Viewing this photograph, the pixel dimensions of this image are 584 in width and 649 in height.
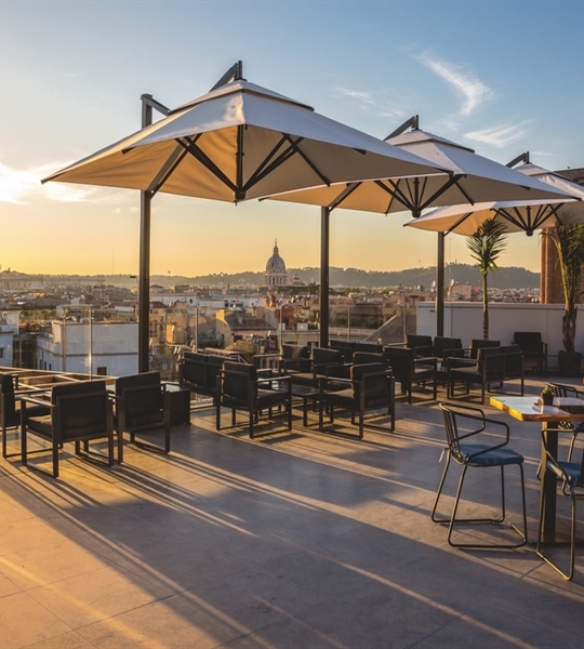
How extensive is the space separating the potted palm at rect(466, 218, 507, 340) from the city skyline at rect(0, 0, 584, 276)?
→ 33cm

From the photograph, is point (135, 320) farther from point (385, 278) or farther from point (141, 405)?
point (385, 278)

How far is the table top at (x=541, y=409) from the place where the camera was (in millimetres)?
3828

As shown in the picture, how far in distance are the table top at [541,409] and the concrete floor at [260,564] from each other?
831 millimetres

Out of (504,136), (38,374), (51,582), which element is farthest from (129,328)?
(504,136)

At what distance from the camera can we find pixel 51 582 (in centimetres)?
338

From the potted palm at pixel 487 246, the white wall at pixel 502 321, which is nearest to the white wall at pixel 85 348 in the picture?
the potted palm at pixel 487 246

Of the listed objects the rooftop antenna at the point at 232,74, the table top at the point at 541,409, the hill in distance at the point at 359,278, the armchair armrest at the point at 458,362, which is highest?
the rooftop antenna at the point at 232,74

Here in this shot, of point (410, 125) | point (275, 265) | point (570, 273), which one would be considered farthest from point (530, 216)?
point (275, 265)

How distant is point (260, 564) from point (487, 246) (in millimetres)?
10202

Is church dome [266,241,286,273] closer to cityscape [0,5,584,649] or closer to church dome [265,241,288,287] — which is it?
church dome [265,241,288,287]

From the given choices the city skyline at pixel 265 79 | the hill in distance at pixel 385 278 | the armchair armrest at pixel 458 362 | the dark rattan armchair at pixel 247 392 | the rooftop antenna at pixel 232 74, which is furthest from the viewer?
the hill in distance at pixel 385 278

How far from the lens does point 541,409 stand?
4.07 meters

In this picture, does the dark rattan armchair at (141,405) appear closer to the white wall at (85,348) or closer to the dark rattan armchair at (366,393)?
the dark rattan armchair at (366,393)

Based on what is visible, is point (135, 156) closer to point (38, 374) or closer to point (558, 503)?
point (38, 374)
